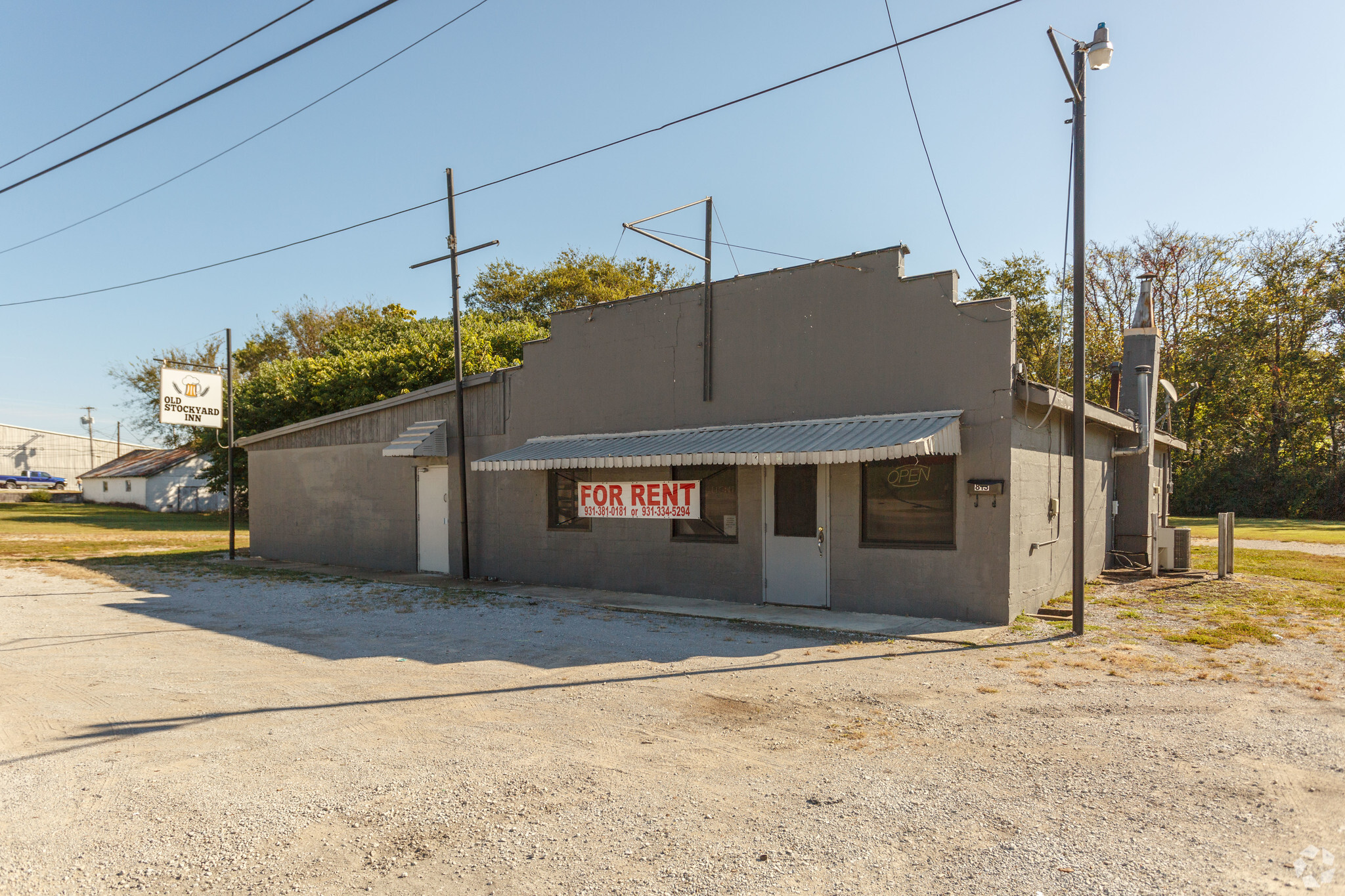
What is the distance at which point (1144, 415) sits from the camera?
14273mm

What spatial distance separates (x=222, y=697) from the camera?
263 inches

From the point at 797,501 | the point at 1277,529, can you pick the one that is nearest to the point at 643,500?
the point at 797,501

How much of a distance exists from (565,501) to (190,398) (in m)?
11.3

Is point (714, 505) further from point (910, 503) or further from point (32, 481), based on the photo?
point (32, 481)

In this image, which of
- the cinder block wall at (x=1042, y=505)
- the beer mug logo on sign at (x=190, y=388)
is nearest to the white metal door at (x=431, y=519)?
the beer mug logo on sign at (x=190, y=388)

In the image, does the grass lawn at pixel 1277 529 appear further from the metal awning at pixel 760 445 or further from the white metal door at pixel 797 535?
the metal awning at pixel 760 445

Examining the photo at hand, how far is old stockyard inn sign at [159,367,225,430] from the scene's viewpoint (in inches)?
736

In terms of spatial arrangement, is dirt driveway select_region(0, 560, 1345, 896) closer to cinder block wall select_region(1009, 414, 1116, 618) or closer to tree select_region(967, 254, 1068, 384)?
cinder block wall select_region(1009, 414, 1116, 618)

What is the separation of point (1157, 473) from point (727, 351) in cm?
1055

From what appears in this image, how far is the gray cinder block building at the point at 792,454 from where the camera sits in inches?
380

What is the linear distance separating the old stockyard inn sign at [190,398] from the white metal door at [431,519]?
261 inches

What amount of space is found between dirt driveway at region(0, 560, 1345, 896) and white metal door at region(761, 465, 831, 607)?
6.18ft

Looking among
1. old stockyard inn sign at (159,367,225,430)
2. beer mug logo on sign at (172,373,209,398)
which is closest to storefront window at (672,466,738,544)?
old stockyard inn sign at (159,367,225,430)

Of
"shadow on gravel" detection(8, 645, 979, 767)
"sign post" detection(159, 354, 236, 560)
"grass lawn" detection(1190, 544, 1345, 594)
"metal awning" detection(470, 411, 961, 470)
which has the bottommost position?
"grass lawn" detection(1190, 544, 1345, 594)
